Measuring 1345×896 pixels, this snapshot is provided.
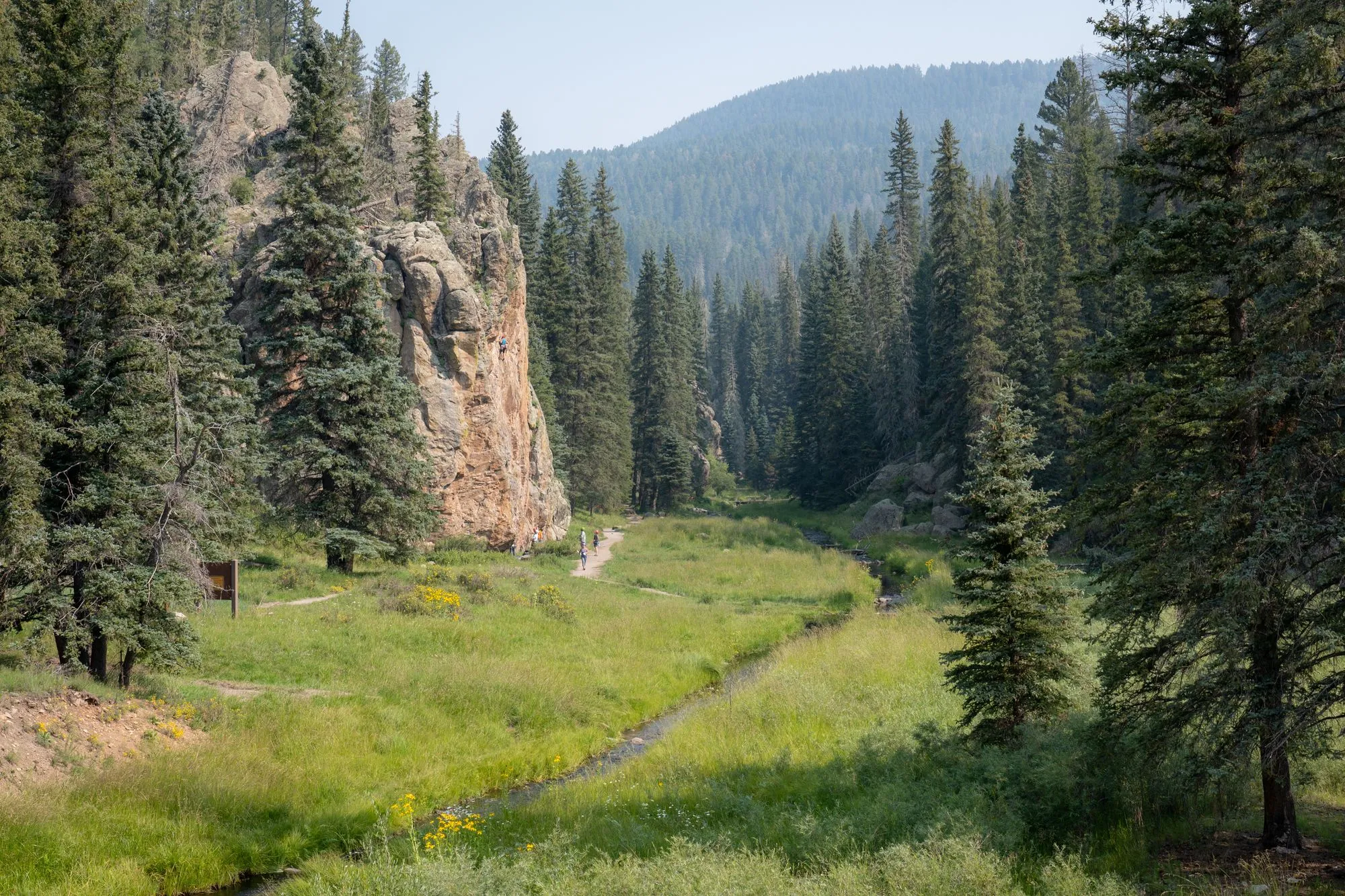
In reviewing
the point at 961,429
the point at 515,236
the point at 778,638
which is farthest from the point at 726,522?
the point at 778,638

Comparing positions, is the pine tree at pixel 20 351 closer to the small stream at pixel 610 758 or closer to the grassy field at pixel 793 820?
the small stream at pixel 610 758

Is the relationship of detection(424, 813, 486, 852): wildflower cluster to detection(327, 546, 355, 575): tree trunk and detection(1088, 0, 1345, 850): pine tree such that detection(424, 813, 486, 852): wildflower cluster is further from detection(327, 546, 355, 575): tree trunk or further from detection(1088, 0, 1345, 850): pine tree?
detection(327, 546, 355, 575): tree trunk

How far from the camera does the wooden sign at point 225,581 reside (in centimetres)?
2302

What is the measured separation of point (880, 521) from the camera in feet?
194

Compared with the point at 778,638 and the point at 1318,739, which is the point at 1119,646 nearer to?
the point at 1318,739

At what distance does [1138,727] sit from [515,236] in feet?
143

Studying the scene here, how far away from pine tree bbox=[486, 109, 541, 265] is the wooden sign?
49323 mm

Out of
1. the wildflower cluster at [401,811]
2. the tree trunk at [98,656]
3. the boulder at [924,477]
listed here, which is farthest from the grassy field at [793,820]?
the boulder at [924,477]

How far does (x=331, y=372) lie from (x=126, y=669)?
532 inches

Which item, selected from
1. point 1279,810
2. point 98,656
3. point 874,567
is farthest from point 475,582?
point 874,567

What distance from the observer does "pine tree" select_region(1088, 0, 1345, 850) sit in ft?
31.3

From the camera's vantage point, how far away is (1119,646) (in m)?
11.6

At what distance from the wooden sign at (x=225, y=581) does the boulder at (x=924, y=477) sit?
148 ft

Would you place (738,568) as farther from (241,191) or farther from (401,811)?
(241,191)
